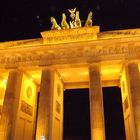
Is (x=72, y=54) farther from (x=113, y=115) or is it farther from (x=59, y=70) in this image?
(x=113, y=115)

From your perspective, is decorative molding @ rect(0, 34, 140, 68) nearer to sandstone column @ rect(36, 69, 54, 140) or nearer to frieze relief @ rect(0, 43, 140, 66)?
frieze relief @ rect(0, 43, 140, 66)

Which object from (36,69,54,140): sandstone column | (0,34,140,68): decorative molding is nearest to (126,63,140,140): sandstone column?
(0,34,140,68): decorative molding

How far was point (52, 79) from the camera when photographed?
2430 cm

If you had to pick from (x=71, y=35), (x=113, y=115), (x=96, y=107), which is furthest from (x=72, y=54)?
(x=113, y=115)

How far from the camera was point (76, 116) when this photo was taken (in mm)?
38906

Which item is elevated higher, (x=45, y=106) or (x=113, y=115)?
(x=113, y=115)

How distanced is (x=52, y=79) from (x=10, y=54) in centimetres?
622

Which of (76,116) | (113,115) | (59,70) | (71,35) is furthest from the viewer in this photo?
(76,116)

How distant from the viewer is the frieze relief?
2353 centimetres

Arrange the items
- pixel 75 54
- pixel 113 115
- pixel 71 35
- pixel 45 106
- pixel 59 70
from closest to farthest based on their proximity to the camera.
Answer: pixel 45 106
pixel 75 54
pixel 71 35
pixel 59 70
pixel 113 115

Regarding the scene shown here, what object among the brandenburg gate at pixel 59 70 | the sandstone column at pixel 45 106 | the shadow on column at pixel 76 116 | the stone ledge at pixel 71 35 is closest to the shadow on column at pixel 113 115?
the shadow on column at pixel 76 116

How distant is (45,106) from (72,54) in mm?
6656

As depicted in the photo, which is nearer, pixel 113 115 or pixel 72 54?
pixel 72 54

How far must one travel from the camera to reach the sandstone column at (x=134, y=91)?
20109mm
